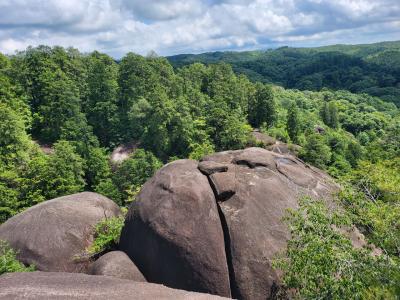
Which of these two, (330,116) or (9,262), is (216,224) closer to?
(9,262)

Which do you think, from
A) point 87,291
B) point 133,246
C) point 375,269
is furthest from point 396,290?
point 133,246

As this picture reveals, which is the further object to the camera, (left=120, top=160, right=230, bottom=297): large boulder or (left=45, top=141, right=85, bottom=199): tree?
(left=45, top=141, right=85, bottom=199): tree

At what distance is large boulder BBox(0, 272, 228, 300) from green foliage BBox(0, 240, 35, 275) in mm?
4380

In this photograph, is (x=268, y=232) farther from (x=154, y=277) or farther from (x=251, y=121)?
(x=251, y=121)

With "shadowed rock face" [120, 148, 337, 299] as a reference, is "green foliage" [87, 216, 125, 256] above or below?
below

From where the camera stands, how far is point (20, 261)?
59.0 ft

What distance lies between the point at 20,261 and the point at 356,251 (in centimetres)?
1618

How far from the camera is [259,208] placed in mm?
15828

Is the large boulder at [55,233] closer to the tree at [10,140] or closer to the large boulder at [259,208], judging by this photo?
the large boulder at [259,208]

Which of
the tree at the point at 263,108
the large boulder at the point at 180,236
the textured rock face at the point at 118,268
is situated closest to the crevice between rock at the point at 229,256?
A: the large boulder at the point at 180,236

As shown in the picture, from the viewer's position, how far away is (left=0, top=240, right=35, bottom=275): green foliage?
52.3ft

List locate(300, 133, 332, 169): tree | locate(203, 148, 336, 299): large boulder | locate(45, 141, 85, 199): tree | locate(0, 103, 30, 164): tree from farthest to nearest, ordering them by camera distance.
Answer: locate(300, 133, 332, 169): tree < locate(0, 103, 30, 164): tree < locate(45, 141, 85, 199): tree < locate(203, 148, 336, 299): large boulder

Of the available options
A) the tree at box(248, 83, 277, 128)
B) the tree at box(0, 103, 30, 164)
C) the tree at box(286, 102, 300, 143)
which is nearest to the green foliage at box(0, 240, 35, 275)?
the tree at box(0, 103, 30, 164)

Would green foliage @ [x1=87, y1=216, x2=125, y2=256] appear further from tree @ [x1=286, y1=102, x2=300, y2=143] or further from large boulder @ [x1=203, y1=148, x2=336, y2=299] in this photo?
tree @ [x1=286, y1=102, x2=300, y2=143]
